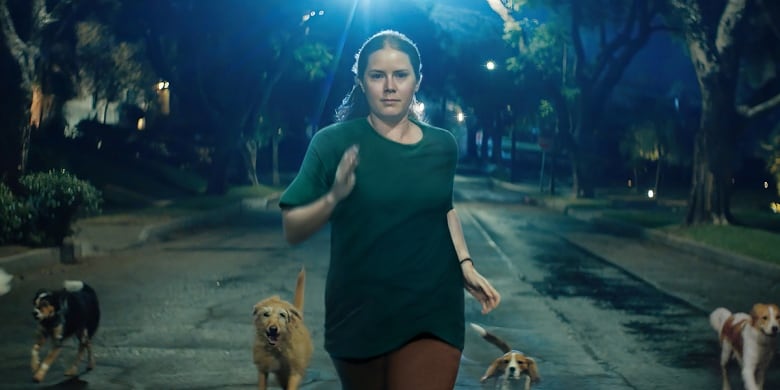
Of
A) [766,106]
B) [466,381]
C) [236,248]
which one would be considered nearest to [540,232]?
[766,106]

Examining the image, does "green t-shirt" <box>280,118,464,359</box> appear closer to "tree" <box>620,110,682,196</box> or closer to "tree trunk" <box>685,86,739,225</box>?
"tree trunk" <box>685,86,739,225</box>

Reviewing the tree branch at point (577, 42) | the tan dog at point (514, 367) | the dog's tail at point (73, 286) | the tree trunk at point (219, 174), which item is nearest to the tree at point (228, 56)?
the tree trunk at point (219, 174)

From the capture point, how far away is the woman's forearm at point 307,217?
3.29 metres

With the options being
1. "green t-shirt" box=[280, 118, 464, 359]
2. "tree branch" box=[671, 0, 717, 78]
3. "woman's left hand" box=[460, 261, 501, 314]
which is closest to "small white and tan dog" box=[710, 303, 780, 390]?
"woman's left hand" box=[460, 261, 501, 314]

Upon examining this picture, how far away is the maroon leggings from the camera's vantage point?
3.38m

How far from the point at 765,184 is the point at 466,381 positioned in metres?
41.9

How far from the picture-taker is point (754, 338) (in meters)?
6.78

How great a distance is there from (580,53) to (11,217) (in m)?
26.1

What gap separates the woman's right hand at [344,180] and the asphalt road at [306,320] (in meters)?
4.62

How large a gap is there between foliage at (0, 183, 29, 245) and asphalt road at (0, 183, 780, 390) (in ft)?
4.05

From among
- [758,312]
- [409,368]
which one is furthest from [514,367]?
[409,368]

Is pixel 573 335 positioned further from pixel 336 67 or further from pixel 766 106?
pixel 336 67

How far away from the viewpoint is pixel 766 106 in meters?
24.3

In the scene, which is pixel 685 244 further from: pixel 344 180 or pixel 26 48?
pixel 344 180
